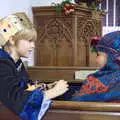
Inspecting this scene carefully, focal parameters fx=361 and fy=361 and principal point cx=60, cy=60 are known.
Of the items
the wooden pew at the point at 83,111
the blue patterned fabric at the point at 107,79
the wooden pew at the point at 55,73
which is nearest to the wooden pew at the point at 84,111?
the wooden pew at the point at 83,111

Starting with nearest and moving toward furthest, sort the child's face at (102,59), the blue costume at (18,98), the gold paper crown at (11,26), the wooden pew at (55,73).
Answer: the blue costume at (18,98) → the gold paper crown at (11,26) → the child's face at (102,59) → the wooden pew at (55,73)

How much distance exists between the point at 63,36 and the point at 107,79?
3625mm

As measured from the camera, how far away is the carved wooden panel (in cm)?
562

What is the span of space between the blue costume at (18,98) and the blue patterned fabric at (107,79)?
16.6 inches

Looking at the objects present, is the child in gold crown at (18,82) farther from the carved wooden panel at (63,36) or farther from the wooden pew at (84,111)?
the carved wooden panel at (63,36)

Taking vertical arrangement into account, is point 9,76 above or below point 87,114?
above

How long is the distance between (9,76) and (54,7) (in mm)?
4064

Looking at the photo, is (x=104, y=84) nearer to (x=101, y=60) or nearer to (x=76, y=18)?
(x=101, y=60)

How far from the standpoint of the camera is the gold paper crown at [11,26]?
196 cm

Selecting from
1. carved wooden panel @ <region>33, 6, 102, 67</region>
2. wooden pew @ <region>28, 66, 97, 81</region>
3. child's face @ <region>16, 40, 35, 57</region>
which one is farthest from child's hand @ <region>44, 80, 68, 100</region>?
carved wooden panel @ <region>33, 6, 102, 67</region>

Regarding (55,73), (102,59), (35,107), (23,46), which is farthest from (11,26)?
(55,73)

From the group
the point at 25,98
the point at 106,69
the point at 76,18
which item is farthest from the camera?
A: the point at 76,18

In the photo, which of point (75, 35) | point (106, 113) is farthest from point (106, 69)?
point (75, 35)

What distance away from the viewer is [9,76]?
1.70 meters
